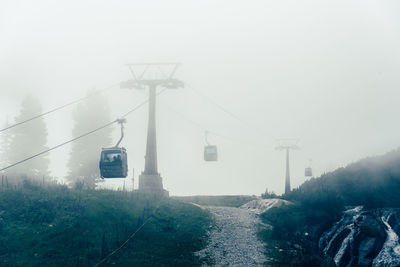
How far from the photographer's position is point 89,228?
24453mm

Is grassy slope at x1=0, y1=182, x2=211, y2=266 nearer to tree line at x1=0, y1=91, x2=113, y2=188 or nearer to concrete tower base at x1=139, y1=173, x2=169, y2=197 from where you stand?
concrete tower base at x1=139, y1=173, x2=169, y2=197

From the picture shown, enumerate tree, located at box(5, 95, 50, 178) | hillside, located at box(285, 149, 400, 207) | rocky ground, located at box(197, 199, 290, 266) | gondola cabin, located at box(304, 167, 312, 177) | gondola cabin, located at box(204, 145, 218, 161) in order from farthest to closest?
gondola cabin, located at box(304, 167, 312, 177) < tree, located at box(5, 95, 50, 178) < gondola cabin, located at box(204, 145, 218, 161) < hillside, located at box(285, 149, 400, 207) < rocky ground, located at box(197, 199, 290, 266)

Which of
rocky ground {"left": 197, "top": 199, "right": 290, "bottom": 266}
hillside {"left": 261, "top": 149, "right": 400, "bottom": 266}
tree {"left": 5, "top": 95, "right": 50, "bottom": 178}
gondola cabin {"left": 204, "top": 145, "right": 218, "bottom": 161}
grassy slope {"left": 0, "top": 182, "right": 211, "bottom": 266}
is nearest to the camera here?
grassy slope {"left": 0, "top": 182, "right": 211, "bottom": 266}

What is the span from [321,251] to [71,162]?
34964mm

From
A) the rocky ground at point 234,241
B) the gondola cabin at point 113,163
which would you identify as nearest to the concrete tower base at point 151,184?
the rocky ground at point 234,241

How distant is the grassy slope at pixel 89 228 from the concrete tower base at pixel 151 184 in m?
5.31

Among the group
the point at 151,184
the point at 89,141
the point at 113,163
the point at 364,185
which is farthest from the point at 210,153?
the point at 89,141

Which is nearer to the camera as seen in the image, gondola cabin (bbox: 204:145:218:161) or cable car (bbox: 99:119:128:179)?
cable car (bbox: 99:119:128:179)

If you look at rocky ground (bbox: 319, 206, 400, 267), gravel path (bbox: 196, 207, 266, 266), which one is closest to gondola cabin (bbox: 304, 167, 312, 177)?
gravel path (bbox: 196, 207, 266, 266)

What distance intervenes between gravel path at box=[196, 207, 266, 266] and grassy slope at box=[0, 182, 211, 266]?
0.93m

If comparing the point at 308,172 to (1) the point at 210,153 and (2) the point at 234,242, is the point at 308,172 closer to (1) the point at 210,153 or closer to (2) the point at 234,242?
(1) the point at 210,153

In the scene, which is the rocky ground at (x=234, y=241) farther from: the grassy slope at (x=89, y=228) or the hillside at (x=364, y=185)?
the hillside at (x=364, y=185)

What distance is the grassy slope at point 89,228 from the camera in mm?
21141

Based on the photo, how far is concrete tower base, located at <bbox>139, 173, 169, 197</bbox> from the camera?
38.6 metres
